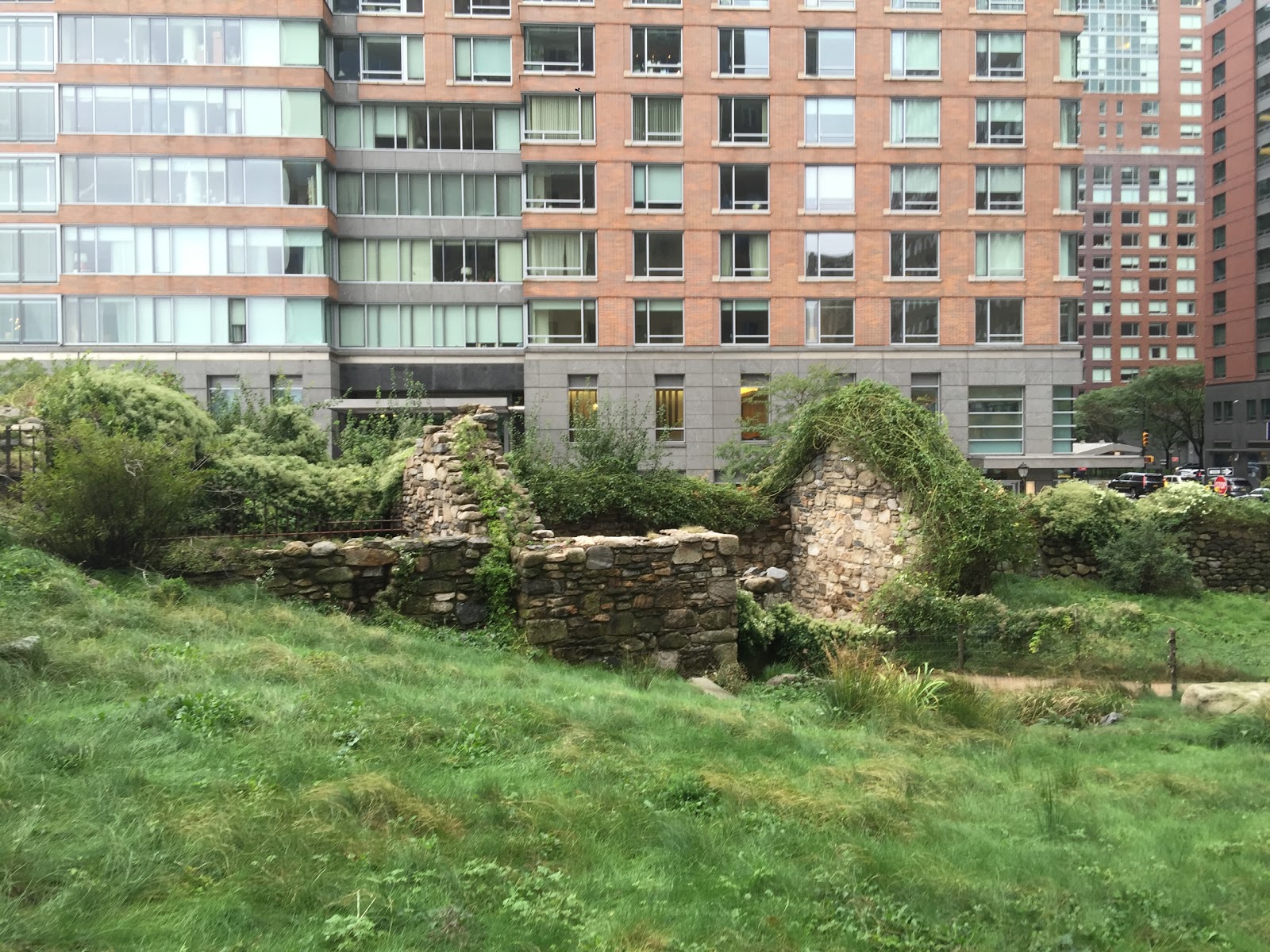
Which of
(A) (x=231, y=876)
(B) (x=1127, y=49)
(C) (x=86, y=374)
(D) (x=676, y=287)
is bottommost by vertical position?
(A) (x=231, y=876)

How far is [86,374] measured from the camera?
1470cm

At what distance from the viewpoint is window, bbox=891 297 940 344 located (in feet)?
134

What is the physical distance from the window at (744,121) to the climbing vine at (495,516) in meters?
30.8

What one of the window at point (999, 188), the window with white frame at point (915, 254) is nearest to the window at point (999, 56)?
the window at point (999, 188)

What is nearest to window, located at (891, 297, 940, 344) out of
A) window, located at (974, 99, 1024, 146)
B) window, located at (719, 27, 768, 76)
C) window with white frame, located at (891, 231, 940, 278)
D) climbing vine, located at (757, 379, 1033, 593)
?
window with white frame, located at (891, 231, 940, 278)

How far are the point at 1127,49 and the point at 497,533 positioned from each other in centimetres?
13613

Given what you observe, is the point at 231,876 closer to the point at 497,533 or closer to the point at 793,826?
the point at 793,826

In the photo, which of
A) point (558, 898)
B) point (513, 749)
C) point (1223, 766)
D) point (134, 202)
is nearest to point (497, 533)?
point (513, 749)

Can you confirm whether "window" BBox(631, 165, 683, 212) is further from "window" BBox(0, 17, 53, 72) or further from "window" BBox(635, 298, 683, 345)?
"window" BBox(0, 17, 53, 72)

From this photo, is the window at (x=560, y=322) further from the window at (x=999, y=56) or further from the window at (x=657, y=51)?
the window at (x=999, y=56)

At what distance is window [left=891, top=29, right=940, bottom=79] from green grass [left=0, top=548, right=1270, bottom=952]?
39.4 m

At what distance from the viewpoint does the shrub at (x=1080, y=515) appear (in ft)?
66.8

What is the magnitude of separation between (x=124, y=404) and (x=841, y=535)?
1264 cm

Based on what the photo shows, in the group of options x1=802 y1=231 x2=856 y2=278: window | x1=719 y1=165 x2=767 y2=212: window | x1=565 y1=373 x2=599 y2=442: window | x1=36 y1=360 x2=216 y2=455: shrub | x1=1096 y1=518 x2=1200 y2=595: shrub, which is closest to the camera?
x1=36 y1=360 x2=216 y2=455: shrub
